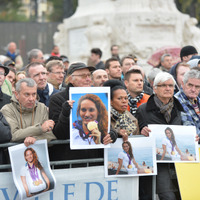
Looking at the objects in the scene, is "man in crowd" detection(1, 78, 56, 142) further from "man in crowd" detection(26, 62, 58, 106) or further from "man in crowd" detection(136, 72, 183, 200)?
"man in crowd" detection(26, 62, 58, 106)

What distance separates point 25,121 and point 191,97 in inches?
84.2

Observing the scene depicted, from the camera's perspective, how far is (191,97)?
248 inches

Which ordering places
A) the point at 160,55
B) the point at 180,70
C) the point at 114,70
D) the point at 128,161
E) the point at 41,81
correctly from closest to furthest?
1. the point at 128,161
2. the point at 41,81
3. the point at 180,70
4. the point at 114,70
5. the point at 160,55

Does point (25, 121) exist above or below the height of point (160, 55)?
below

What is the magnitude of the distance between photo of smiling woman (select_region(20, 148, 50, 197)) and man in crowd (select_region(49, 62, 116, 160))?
0.41m

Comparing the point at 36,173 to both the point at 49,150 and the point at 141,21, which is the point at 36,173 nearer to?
the point at 49,150

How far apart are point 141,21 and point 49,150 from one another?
10879 millimetres

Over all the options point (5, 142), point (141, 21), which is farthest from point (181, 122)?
point (141, 21)

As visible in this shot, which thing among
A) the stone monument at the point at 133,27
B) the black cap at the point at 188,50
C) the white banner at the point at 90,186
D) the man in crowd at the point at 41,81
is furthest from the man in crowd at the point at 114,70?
the stone monument at the point at 133,27

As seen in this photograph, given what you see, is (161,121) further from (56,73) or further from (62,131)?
(56,73)

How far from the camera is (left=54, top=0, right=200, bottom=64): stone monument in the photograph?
1589 cm

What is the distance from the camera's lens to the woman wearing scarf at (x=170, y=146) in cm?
570

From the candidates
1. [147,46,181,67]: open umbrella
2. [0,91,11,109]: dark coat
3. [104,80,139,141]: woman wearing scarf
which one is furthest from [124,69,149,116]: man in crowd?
[147,46,181,67]: open umbrella

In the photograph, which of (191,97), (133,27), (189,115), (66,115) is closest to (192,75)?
(191,97)
